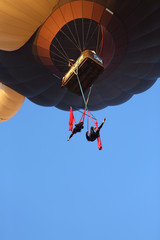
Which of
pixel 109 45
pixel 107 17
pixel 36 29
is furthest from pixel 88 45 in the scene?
pixel 36 29

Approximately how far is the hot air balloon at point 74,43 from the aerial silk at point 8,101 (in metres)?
0.07

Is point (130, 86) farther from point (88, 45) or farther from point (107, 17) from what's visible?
point (107, 17)

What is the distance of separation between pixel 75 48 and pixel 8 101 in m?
2.86

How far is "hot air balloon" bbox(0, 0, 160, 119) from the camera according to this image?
5.54 metres

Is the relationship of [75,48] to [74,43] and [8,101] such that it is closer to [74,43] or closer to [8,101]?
[74,43]

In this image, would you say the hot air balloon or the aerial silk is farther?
the aerial silk

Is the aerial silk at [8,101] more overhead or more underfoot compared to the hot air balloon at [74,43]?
more underfoot

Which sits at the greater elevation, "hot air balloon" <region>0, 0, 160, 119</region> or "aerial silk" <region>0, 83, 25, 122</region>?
"hot air balloon" <region>0, 0, 160, 119</region>

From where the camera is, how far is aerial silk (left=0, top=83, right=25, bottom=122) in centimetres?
774

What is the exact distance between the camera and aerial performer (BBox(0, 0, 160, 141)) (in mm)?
5488

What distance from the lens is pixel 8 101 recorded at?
25.7 ft

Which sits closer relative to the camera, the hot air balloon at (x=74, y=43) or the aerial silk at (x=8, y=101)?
the hot air balloon at (x=74, y=43)

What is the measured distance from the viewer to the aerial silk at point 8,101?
7.74 meters

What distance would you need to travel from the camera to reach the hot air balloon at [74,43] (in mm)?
5543
